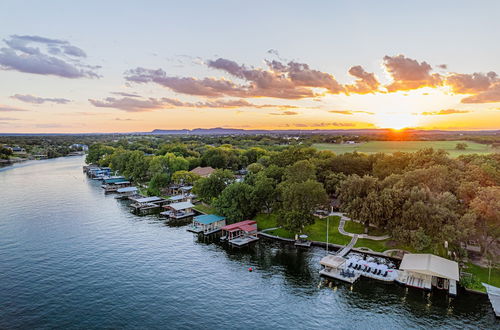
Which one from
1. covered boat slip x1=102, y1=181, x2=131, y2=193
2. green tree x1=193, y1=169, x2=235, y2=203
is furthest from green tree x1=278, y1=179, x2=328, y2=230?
covered boat slip x1=102, y1=181, x2=131, y2=193

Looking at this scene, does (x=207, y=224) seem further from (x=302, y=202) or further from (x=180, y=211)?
(x=302, y=202)

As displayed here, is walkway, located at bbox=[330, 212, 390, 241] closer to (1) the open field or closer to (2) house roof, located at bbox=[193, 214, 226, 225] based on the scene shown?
(2) house roof, located at bbox=[193, 214, 226, 225]

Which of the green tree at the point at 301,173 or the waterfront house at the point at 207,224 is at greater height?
the green tree at the point at 301,173

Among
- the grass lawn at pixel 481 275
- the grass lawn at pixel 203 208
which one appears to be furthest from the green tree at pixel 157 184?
the grass lawn at pixel 481 275

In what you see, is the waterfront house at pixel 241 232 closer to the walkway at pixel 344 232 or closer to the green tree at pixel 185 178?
the walkway at pixel 344 232

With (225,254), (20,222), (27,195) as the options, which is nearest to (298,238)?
(225,254)

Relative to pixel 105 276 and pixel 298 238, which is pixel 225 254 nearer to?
pixel 298 238

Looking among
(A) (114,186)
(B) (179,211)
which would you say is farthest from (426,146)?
(A) (114,186)
